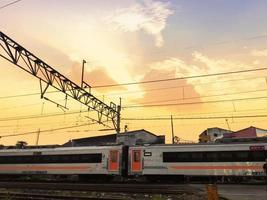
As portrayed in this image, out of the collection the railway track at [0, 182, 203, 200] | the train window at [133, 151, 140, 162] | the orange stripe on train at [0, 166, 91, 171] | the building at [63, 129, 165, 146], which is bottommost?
the railway track at [0, 182, 203, 200]

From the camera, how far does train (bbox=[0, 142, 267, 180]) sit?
92.1 feet

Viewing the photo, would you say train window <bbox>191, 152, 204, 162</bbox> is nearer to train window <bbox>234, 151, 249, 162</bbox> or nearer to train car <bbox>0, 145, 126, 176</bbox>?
train window <bbox>234, 151, 249, 162</bbox>

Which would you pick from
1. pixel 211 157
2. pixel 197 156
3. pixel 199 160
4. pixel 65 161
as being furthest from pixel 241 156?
pixel 65 161

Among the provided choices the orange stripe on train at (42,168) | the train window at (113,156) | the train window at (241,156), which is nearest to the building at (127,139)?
the orange stripe on train at (42,168)

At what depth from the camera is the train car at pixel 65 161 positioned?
106 feet

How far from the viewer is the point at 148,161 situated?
102 ft

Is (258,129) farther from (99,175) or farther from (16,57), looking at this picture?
(16,57)

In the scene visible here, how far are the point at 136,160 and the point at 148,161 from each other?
1064 mm

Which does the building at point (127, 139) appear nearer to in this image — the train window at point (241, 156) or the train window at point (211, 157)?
the train window at point (211, 157)

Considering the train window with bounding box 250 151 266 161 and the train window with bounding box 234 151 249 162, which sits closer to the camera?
the train window with bounding box 250 151 266 161

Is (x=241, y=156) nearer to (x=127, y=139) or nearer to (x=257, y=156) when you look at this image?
(x=257, y=156)

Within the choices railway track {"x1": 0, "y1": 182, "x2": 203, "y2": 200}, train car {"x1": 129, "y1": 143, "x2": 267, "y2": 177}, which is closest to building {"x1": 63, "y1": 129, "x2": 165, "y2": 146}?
train car {"x1": 129, "y1": 143, "x2": 267, "y2": 177}

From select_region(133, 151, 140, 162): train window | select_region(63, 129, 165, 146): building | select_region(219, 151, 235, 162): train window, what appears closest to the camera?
select_region(219, 151, 235, 162): train window

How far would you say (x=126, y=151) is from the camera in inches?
1272
